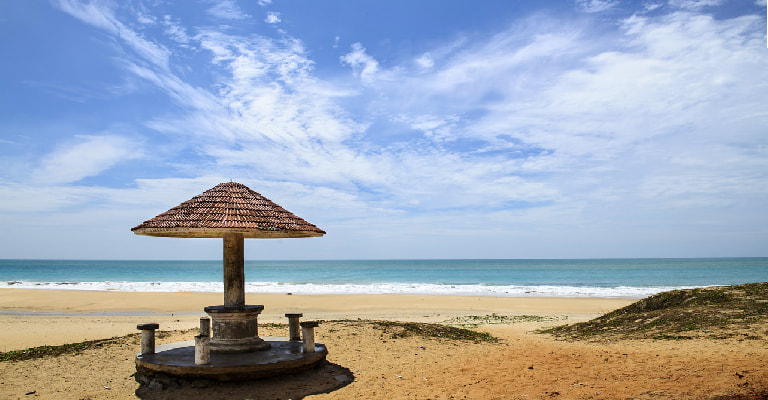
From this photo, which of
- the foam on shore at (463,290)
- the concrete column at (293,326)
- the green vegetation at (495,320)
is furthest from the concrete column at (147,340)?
the foam on shore at (463,290)

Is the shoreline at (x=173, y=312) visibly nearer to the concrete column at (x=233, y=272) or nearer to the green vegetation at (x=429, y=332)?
the green vegetation at (x=429, y=332)

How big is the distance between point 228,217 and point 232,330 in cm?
208

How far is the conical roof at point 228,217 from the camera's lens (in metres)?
7.50

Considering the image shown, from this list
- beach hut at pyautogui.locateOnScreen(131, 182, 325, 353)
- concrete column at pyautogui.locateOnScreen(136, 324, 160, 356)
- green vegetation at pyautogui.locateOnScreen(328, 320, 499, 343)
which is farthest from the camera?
green vegetation at pyautogui.locateOnScreen(328, 320, 499, 343)

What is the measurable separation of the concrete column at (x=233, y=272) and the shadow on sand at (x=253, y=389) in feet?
5.26

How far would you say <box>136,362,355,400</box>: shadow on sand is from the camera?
6969 mm

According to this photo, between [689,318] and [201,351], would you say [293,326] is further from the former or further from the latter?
[689,318]

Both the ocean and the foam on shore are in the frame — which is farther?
the ocean

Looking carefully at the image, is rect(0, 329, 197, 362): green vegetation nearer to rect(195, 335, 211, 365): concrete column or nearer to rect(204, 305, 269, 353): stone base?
rect(204, 305, 269, 353): stone base

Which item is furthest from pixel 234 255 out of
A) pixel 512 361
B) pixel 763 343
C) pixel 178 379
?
pixel 763 343

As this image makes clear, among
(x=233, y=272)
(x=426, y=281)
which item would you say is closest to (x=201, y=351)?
(x=233, y=272)

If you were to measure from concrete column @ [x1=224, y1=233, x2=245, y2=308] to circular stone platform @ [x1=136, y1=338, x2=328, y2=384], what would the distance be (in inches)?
36.1

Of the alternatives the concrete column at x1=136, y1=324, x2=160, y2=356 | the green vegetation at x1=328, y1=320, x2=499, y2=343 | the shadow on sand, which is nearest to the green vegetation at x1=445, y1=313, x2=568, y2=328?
the green vegetation at x1=328, y1=320, x2=499, y2=343

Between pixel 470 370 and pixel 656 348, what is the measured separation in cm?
373
